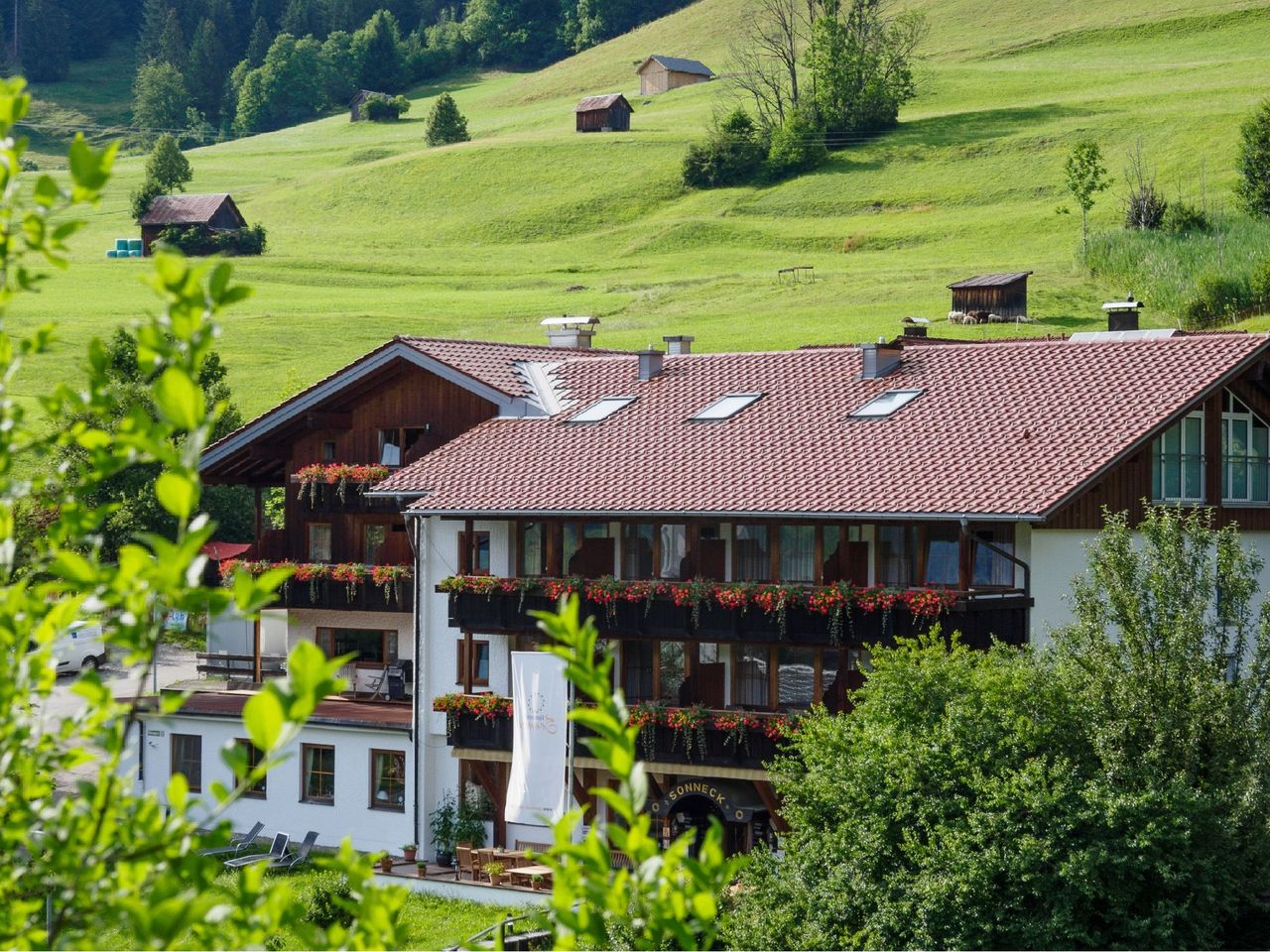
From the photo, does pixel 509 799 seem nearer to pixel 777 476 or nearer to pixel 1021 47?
pixel 777 476

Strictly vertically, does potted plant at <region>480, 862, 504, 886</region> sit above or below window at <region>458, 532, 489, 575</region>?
below

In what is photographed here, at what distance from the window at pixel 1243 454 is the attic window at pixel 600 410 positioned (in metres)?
10.2

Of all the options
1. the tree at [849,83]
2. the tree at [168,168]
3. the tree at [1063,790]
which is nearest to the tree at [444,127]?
the tree at [168,168]

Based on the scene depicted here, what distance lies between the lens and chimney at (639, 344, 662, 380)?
35.8 metres

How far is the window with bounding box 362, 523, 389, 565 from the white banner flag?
697 cm

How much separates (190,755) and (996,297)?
3350cm

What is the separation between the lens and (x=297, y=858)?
33219mm

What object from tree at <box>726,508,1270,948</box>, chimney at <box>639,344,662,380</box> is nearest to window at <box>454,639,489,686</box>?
chimney at <box>639,344,662,380</box>

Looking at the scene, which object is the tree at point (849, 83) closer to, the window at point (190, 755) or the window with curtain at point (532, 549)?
the window at point (190, 755)

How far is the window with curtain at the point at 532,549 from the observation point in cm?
3331

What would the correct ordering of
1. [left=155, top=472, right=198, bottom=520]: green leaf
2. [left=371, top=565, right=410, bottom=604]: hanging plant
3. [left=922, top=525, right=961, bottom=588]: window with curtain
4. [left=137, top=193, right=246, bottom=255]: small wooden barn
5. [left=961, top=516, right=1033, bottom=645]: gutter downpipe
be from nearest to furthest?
[left=155, top=472, right=198, bottom=520]: green leaf → [left=961, top=516, right=1033, bottom=645]: gutter downpipe → [left=922, top=525, right=961, bottom=588]: window with curtain → [left=371, top=565, right=410, bottom=604]: hanging plant → [left=137, top=193, right=246, bottom=255]: small wooden barn

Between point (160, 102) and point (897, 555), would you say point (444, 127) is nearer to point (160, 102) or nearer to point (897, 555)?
point (160, 102)

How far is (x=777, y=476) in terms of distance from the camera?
30.1m

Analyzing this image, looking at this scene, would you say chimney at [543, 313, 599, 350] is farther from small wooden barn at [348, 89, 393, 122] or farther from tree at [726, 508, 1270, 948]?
small wooden barn at [348, 89, 393, 122]
